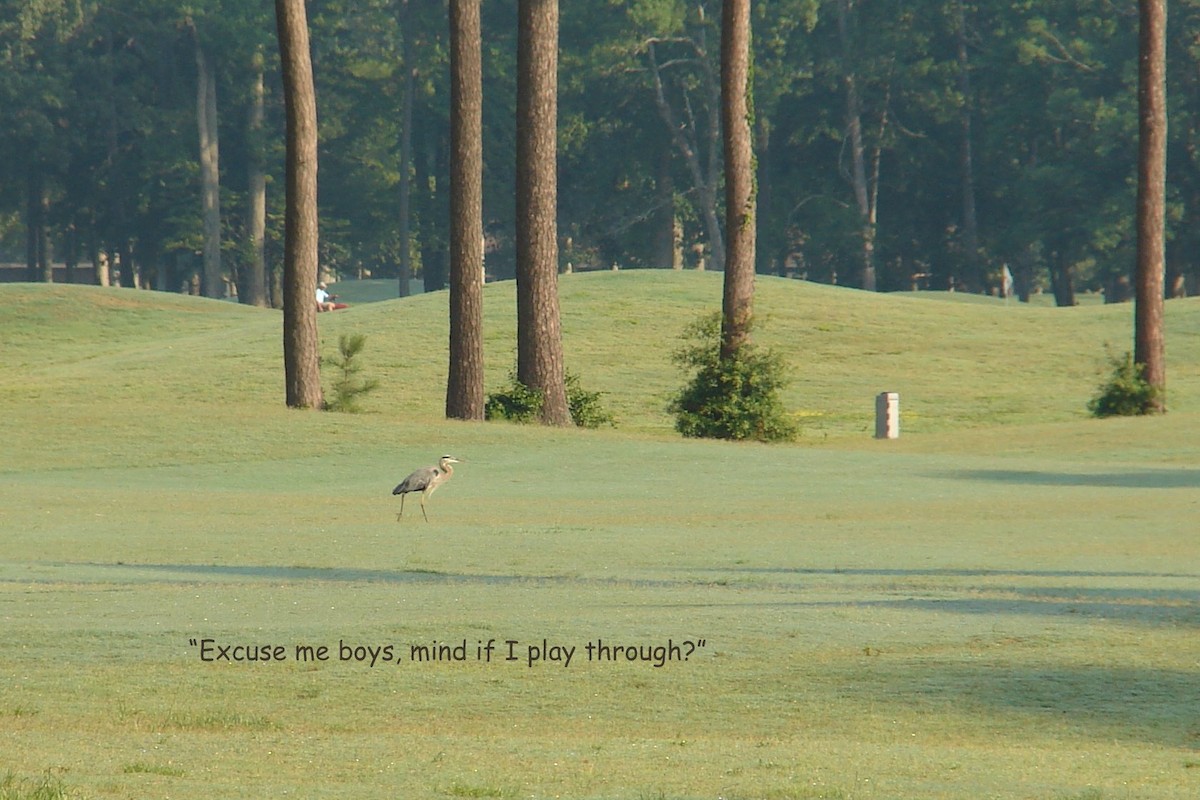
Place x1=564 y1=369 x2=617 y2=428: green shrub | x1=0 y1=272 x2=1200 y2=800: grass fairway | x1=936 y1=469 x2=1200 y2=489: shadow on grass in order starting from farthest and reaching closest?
x1=564 y1=369 x2=617 y2=428: green shrub < x1=936 y1=469 x2=1200 y2=489: shadow on grass < x1=0 y1=272 x2=1200 y2=800: grass fairway

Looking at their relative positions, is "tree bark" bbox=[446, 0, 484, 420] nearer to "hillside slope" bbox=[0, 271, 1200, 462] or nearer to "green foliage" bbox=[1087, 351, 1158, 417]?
"hillside slope" bbox=[0, 271, 1200, 462]

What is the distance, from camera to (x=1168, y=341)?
167ft

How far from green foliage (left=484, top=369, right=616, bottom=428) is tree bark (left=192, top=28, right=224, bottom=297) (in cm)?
5534

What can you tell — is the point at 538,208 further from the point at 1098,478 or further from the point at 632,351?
the point at 632,351

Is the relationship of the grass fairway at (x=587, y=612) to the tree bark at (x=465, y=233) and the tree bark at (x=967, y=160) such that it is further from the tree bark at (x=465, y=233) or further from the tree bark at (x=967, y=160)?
the tree bark at (x=967, y=160)

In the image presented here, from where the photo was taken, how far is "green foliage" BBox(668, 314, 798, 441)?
3206 centimetres

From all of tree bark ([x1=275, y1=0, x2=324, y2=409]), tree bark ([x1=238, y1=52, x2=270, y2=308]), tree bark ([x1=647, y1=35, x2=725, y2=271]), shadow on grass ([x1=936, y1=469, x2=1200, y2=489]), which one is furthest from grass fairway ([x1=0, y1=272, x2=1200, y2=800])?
tree bark ([x1=238, y1=52, x2=270, y2=308])

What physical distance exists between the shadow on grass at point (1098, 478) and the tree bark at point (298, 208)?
40.2 feet

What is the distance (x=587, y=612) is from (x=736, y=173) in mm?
21086

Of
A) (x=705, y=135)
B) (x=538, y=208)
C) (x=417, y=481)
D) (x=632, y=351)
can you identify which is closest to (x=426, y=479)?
(x=417, y=481)

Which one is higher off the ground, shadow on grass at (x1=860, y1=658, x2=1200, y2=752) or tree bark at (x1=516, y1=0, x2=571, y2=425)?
tree bark at (x1=516, y1=0, x2=571, y2=425)

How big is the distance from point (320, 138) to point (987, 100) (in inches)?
1324

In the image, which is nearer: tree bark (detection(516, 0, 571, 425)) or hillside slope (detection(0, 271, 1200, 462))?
tree bark (detection(516, 0, 571, 425))

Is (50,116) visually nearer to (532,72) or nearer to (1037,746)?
(532,72)
